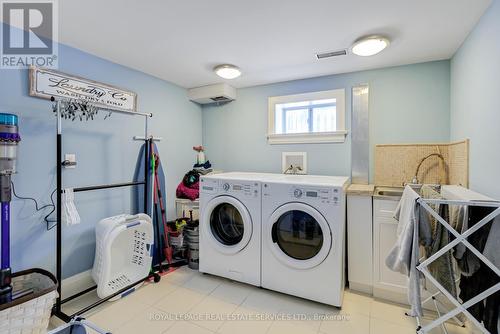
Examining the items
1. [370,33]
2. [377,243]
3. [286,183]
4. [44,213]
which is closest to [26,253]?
[44,213]

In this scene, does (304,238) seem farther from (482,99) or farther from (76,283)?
(76,283)

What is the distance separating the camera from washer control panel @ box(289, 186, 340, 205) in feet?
6.12

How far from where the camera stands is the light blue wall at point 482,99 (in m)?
1.39

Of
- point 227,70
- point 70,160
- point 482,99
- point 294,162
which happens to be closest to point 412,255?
point 482,99

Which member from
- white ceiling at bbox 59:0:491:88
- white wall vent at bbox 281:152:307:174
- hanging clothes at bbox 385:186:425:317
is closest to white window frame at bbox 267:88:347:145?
white wall vent at bbox 281:152:307:174

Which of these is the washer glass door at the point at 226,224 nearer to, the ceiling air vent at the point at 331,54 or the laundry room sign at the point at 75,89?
the laundry room sign at the point at 75,89

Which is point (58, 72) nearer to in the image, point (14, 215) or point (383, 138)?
point (14, 215)

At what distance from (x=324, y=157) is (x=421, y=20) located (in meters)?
1.51

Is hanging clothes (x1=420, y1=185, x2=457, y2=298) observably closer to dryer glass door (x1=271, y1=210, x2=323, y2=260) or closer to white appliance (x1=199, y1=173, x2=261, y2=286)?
dryer glass door (x1=271, y1=210, x2=323, y2=260)

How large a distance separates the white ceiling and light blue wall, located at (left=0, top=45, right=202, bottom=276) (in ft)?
0.78

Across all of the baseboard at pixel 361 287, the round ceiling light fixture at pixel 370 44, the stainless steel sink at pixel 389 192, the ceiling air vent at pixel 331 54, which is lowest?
the baseboard at pixel 361 287

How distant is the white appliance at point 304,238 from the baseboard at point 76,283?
5.50 feet

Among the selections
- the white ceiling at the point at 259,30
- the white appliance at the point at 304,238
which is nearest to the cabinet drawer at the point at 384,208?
the white appliance at the point at 304,238

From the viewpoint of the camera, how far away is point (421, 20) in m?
1.64
